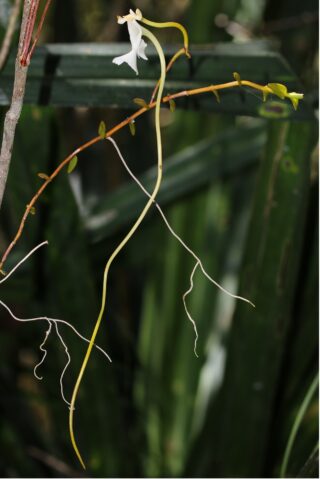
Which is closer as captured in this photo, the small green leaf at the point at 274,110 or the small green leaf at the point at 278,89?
the small green leaf at the point at 278,89

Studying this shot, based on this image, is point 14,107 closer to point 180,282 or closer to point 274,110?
point 274,110

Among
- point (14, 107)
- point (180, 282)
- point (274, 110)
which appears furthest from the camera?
point (180, 282)

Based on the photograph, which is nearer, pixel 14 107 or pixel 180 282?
pixel 14 107

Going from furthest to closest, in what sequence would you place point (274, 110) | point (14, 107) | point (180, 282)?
point (180, 282) → point (274, 110) → point (14, 107)

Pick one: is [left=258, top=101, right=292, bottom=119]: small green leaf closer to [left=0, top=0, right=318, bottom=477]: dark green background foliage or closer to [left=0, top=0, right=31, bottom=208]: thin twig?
[left=0, top=0, right=318, bottom=477]: dark green background foliage

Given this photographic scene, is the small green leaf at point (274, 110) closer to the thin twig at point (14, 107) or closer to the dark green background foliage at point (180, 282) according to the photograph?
the dark green background foliage at point (180, 282)

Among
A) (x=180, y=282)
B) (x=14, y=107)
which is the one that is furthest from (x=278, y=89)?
(x=180, y=282)

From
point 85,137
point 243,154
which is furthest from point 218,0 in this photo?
point 85,137

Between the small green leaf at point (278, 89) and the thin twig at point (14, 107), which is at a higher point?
the small green leaf at point (278, 89)

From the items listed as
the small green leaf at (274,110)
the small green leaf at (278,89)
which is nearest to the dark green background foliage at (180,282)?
the small green leaf at (274,110)

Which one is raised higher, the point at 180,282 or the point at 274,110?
the point at 274,110
